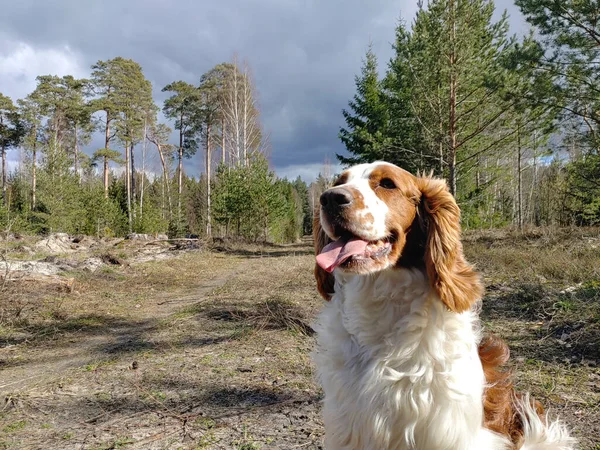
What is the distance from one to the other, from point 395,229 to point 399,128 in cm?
1602

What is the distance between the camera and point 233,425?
8.92 ft

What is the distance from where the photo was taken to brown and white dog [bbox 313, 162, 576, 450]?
1699mm

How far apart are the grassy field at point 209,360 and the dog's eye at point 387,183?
1813 mm

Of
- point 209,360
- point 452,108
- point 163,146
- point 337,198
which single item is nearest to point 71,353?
point 209,360

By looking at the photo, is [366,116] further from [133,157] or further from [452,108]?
[133,157]

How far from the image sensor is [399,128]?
1680 centimetres

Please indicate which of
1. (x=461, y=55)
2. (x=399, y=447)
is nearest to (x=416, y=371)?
(x=399, y=447)

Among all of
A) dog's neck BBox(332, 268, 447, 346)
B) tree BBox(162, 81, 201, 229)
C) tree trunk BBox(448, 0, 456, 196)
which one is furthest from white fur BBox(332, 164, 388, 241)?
tree BBox(162, 81, 201, 229)

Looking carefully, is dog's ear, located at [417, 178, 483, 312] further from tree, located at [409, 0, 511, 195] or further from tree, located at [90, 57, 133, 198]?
tree, located at [90, 57, 133, 198]

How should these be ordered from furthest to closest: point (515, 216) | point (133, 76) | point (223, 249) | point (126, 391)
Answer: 1. point (133, 76)
2. point (515, 216)
3. point (223, 249)
4. point (126, 391)

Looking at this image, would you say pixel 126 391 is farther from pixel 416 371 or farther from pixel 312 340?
pixel 416 371

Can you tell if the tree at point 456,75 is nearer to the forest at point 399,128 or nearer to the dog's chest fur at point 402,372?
the forest at point 399,128

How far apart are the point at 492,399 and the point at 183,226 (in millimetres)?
29975

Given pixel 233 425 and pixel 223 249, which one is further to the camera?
pixel 223 249
